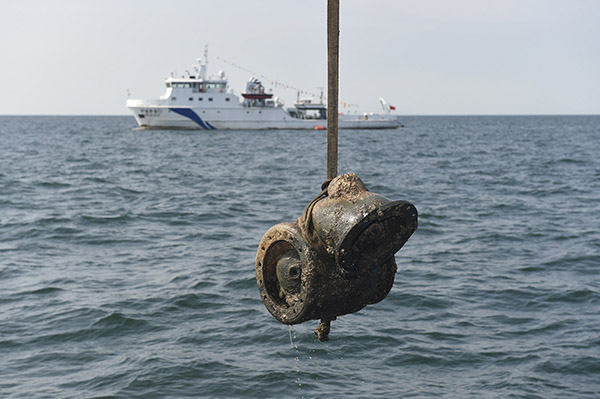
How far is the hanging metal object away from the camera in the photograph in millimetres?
3787

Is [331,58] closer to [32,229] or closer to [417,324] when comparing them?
[417,324]

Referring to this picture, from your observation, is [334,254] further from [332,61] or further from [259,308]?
[259,308]

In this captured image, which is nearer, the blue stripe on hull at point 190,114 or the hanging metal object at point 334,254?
the hanging metal object at point 334,254

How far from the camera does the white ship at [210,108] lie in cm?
7394

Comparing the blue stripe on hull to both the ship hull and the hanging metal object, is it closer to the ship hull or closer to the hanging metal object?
the ship hull

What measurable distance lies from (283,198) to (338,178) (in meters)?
23.9

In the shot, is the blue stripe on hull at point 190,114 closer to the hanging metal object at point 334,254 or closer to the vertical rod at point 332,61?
the hanging metal object at point 334,254

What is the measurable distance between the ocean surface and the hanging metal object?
5616mm

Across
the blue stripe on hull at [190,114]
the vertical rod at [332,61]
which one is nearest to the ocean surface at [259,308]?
the vertical rod at [332,61]

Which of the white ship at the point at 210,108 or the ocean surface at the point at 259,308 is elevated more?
the white ship at the point at 210,108

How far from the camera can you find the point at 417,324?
12227mm

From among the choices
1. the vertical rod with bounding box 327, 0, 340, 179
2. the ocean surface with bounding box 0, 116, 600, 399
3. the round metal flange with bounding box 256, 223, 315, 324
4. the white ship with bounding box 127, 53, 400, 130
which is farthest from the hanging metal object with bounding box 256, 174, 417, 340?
the white ship with bounding box 127, 53, 400, 130

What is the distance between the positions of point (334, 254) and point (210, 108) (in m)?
73.0

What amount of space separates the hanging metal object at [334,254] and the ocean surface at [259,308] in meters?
5.62
